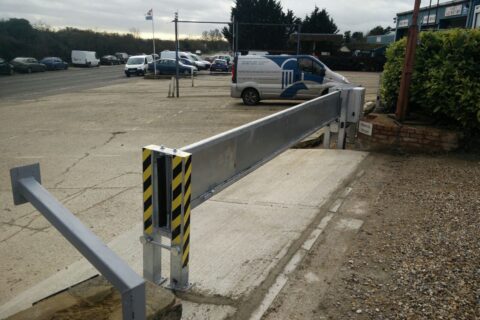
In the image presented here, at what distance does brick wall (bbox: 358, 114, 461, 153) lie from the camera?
23.9ft

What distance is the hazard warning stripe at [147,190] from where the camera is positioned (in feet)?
10.0

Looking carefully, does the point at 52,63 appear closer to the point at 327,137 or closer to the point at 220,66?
the point at 220,66

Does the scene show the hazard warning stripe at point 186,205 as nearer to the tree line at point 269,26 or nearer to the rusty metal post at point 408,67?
the rusty metal post at point 408,67

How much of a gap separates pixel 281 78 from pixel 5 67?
108 ft

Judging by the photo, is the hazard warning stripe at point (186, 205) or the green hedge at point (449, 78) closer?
the hazard warning stripe at point (186, 205)

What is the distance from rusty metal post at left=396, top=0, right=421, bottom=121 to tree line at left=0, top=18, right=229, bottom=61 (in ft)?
149

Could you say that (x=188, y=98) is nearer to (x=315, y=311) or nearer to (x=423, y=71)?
(x=423, y=71)

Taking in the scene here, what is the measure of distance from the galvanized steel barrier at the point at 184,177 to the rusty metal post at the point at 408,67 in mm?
3172

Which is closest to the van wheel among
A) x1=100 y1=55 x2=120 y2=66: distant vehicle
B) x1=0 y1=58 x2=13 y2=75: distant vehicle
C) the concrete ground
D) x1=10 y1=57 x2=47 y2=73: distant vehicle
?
the concrete ground

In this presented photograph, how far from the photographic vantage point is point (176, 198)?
10.1 feet

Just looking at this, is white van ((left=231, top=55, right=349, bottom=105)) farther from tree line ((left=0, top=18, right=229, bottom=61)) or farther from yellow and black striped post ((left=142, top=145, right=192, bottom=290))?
tree line ((left=0, top=18, right=229, bottom=61))

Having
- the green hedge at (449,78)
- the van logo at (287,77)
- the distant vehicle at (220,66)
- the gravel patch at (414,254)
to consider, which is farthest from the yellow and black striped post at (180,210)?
the distant vehicle at (220,66)

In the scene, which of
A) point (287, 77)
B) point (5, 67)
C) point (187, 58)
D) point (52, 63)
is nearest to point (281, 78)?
point (287, 77)

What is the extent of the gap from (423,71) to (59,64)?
48.6 meters
